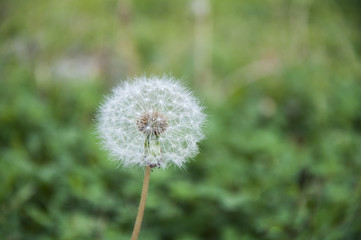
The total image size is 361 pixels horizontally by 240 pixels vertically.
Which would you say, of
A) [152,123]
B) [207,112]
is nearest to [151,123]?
[152,123]

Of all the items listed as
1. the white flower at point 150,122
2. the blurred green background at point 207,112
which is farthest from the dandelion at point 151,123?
the blurred green background at point 207,112

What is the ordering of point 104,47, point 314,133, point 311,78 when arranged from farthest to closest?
point 104,47
point 311,78
point 314,133

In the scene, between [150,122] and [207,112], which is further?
[207,112]

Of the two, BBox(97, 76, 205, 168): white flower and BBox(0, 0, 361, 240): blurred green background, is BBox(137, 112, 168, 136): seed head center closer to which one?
BBox(97, 76, 205, 168): white flower

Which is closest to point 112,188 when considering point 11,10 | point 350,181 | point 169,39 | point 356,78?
point 350,181

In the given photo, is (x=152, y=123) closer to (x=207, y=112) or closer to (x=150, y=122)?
(x=150, y=122)

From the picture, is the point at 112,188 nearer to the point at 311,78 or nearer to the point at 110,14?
the point at 311,78

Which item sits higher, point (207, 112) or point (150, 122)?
point (207, 112)

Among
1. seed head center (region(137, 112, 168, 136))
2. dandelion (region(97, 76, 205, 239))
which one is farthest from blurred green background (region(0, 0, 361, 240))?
seed head center (region(137, 112, 168, 136))
